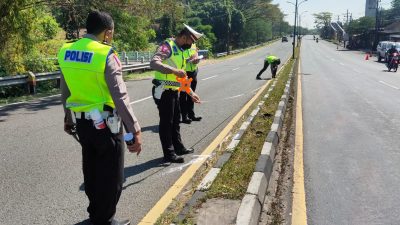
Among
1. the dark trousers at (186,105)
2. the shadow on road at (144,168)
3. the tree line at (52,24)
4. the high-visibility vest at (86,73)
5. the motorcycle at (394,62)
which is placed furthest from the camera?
the motorcycle at (394,62)

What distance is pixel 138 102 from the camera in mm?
11906

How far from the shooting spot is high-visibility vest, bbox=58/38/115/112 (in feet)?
10.4

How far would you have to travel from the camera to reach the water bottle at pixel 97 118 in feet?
10.8

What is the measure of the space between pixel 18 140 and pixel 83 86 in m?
4.55

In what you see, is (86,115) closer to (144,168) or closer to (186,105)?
(144,168)

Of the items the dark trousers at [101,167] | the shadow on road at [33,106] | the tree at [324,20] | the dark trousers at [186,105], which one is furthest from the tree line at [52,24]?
the tree at [324,20]

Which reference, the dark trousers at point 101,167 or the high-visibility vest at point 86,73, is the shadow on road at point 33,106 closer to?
the dark trousers at point 101,167

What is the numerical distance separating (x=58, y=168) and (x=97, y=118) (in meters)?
2.61

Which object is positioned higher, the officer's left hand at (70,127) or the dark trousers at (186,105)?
the officer's left hand at (70,127)

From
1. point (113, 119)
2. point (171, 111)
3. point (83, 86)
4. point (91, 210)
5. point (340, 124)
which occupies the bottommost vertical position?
point (340, 124)

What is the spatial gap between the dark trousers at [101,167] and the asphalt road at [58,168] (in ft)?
1.58

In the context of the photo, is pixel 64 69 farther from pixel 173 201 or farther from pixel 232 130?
pixel 232 130

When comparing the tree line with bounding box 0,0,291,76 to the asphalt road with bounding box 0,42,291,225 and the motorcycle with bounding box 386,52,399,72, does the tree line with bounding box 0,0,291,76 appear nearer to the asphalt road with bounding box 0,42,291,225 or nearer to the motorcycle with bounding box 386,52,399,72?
the asphalt road with bounding box 0,42,291,225

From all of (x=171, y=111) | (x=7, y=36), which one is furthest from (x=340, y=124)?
(x=7, y=36)
